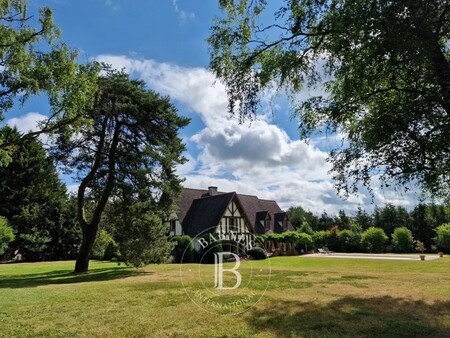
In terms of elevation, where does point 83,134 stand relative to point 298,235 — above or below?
above

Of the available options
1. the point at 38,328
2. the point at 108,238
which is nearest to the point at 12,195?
the point at 108,238

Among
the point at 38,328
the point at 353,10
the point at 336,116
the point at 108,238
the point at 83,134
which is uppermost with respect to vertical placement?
the point at 83,134

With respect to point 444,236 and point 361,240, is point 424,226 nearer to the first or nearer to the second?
point 361,240

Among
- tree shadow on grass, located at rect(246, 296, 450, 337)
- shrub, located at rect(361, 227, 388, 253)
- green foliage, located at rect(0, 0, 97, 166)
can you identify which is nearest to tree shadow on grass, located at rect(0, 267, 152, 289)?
green foliage, located at rect(0, 0, 97, 166)

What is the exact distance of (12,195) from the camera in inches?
1489

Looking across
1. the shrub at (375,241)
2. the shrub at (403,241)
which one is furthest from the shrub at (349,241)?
the shrub at (403,241)

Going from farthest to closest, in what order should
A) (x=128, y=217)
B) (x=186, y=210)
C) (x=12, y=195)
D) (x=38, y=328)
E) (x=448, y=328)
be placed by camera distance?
(x=186, y=210) → (x=12, y=195) → (x=128, y=217) → (x=38, y=328) → (x=448, y=328)

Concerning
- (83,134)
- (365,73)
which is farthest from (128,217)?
(365,73)

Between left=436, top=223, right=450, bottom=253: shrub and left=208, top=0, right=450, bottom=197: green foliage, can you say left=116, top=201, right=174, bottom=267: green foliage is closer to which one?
left=208, top=0, right=450, bottom=197: green foliage

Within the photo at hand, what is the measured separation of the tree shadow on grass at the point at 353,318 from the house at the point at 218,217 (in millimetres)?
24434

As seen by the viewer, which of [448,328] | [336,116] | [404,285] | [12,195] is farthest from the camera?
[12,195]

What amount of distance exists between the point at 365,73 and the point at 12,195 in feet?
131

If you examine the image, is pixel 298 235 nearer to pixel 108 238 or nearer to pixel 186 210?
pixel 186 210

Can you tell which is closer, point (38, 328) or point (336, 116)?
point (38, 328)
